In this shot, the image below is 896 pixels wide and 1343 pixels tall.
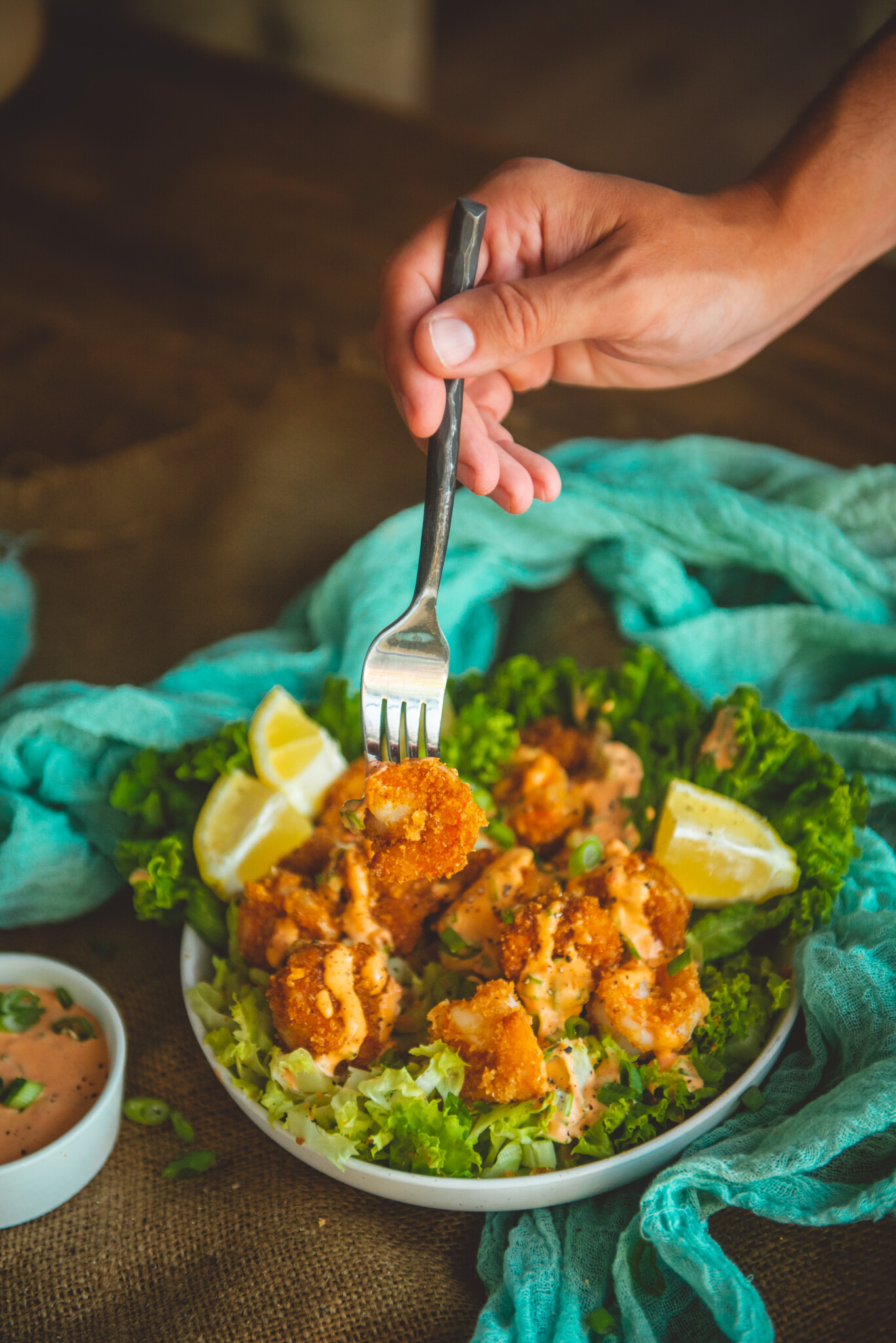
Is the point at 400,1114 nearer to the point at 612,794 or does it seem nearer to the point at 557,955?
the point at 557,955

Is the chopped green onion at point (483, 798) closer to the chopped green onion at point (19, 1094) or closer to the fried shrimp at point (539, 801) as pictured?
the fried shrimp at point (539, 801)

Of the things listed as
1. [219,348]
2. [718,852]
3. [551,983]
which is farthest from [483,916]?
[219,348]

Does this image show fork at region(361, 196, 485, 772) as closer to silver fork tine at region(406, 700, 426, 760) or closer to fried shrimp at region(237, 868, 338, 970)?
silver fork tine at region(406, 700, 426, 760)

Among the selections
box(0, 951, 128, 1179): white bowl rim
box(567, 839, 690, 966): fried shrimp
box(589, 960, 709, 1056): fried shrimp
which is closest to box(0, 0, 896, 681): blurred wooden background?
box(0, 951, 128, 1179): white bowl rim

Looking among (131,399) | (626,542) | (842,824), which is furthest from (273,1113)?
(131,399)

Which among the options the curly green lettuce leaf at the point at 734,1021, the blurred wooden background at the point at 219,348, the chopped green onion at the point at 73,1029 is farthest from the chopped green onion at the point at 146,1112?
the blurred wooden background at the point at 219,348

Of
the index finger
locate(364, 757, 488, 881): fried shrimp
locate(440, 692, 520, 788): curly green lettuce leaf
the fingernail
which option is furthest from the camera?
locate(440, 692, 520, 788): curly green lettuce leaf

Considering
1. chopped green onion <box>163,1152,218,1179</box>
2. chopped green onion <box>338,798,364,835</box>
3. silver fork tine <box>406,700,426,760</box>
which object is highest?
silver fork tine <box>406,700,426,760</box>
